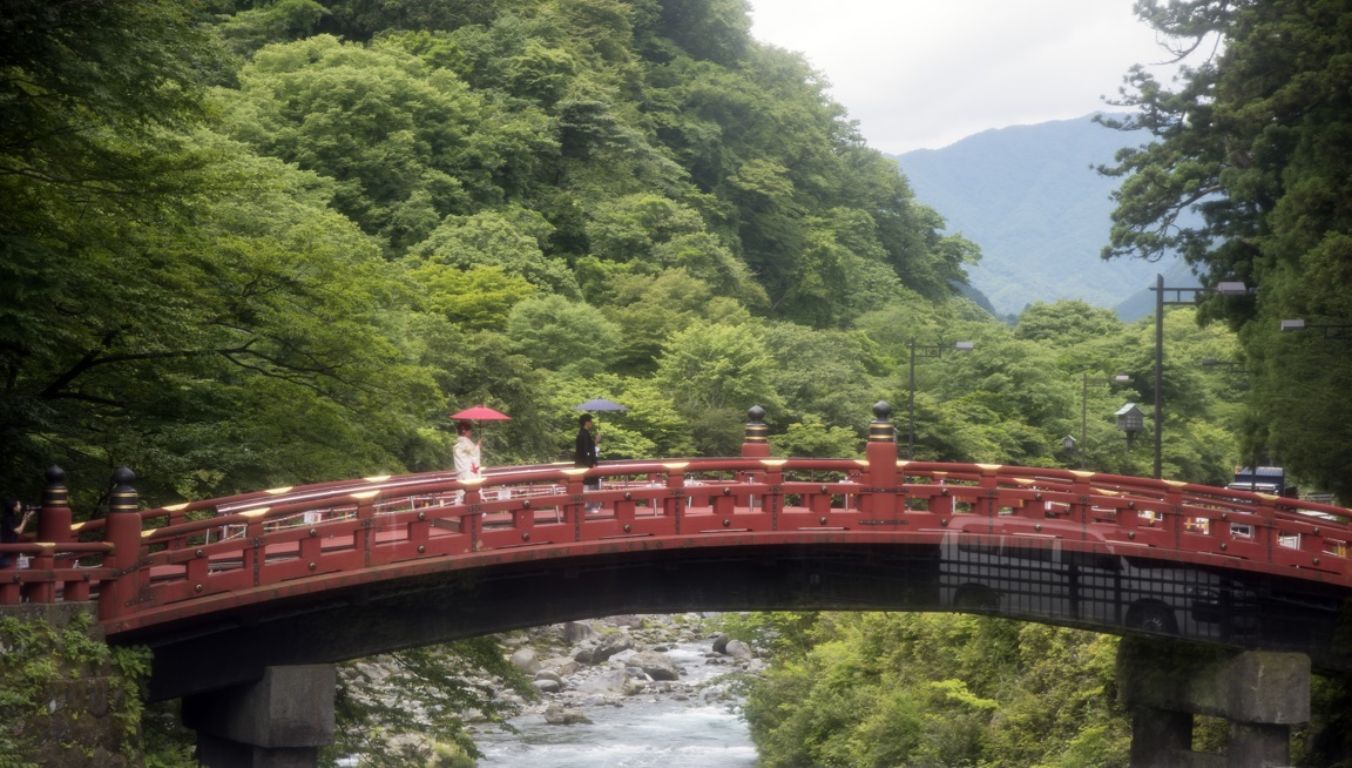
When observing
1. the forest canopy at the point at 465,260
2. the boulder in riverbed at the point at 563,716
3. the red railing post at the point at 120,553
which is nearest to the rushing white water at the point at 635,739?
the boulder in riverbed at the point at 563,716

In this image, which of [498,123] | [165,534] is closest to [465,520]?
[165,534]

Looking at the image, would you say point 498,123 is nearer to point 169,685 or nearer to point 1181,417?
point 1181,417

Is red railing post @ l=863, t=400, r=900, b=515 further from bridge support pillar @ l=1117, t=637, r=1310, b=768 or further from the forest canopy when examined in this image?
the forest canopy

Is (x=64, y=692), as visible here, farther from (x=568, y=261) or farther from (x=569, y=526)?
(x=568, y=261)

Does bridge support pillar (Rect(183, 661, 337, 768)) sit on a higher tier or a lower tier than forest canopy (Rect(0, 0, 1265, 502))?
lower

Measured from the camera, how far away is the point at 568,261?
248 feet

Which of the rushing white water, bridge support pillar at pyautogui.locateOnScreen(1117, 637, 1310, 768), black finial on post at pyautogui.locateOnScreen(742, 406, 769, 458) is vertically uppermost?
black finial on post at pyautogui.locateOnScreen(742, 406, 769, 458)

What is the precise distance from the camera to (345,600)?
23438mm

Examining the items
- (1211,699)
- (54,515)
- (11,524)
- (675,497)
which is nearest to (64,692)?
(54,515)

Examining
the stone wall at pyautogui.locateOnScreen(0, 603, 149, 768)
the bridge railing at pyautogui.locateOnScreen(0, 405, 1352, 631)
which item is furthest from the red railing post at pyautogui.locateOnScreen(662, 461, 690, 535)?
the stone wall at pyautogui.locateOnScreen(0, 603, 149, 768)

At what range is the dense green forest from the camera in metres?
24.5

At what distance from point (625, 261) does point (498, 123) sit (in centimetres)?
989

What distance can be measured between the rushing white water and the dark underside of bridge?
14432 millimetres

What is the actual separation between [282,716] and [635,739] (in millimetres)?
20583
